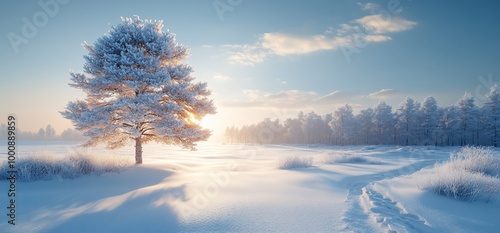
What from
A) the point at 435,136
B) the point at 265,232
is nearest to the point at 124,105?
the point at 265,232

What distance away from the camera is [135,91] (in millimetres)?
10836

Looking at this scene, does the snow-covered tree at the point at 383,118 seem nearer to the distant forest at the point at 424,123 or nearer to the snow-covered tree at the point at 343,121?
the distant forest at the point at 424,123

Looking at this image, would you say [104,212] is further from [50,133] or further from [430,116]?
[50,133]

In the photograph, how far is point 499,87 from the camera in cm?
4628

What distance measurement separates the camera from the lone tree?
1002 centimetres

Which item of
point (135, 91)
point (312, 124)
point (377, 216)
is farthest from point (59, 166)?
point (312, 124)

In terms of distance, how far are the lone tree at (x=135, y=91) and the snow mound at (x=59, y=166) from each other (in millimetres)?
1522

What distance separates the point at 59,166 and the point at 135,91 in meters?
4.35

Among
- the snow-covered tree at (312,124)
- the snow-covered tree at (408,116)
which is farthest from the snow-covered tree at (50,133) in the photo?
the snow-covered tree at (408,116)

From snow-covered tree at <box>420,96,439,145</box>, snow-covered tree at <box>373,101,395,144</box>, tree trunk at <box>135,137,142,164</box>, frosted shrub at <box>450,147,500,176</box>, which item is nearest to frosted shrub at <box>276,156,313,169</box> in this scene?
frosted shrub at <box>450,147,500,176</box>

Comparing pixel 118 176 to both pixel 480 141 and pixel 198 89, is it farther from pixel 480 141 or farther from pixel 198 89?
pixel 480 141

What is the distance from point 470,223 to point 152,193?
6.55 m

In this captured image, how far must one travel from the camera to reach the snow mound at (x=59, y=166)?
23.8ft

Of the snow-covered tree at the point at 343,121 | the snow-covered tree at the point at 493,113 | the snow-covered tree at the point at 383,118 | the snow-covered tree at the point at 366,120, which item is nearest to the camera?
the snow-covered tree at the point at 493,113
